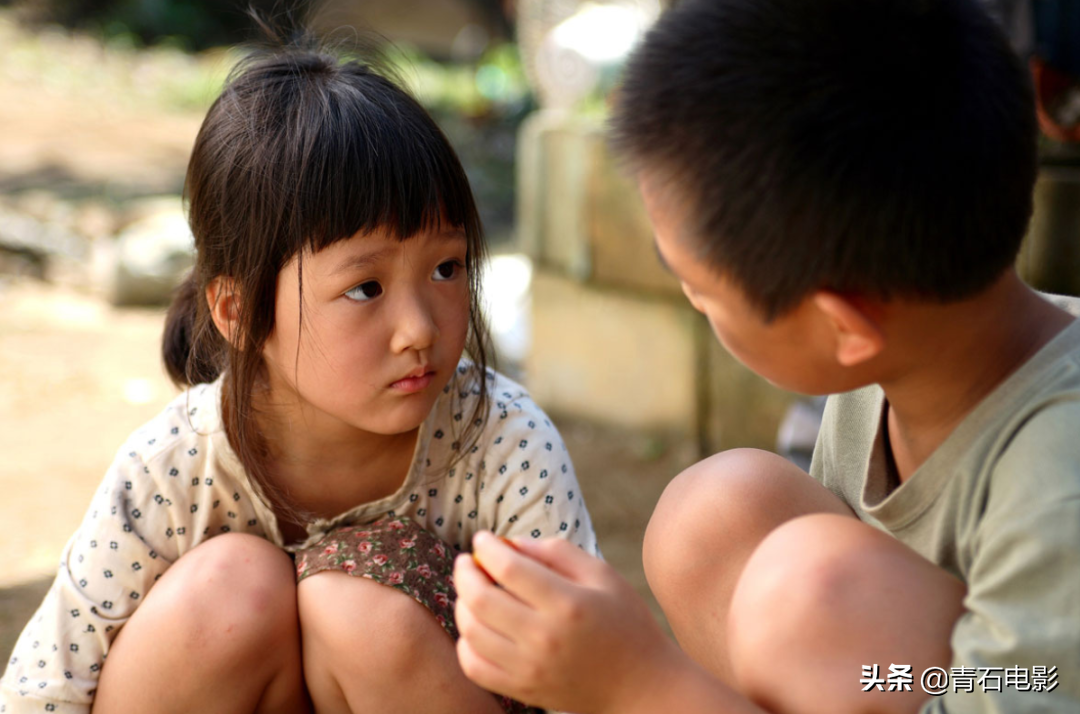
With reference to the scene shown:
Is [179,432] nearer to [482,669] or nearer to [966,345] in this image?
[482,669]

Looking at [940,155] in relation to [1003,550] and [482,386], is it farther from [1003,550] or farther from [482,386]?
[482,386]

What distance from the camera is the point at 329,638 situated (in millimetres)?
1327

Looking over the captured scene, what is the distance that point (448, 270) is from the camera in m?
1.44

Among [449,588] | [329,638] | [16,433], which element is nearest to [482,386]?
[449,588]

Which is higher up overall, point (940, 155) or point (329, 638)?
point (940, 155)

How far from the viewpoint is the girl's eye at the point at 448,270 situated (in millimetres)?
1425

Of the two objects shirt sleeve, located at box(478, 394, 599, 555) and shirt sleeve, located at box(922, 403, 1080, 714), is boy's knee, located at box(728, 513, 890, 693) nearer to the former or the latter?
shirt sleeve, located at box(922, 403, 1080, 714)

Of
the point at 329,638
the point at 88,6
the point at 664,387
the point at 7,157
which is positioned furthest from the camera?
the point at 88,6

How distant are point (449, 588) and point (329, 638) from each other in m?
0.17

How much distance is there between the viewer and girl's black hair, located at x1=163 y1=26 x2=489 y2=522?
1.36 metres

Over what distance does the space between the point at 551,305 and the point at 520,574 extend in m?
2.38

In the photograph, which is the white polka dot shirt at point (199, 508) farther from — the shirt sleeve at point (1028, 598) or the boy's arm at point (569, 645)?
the shirt sleeve at point (1028, 598)

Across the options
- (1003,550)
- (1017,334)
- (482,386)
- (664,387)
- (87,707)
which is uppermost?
(1017,334)

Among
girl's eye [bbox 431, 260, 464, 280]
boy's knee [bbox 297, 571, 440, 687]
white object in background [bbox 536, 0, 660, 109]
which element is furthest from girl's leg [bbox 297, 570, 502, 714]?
white object in background [bbox 536, 0, 660, 109]
